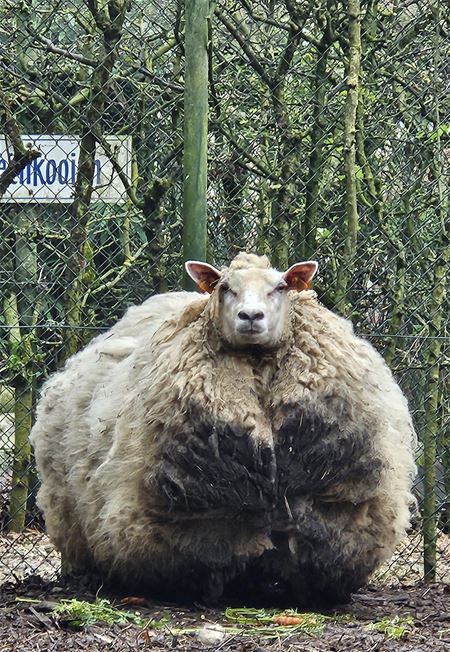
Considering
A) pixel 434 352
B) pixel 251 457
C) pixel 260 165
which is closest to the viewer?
pixel 251 457

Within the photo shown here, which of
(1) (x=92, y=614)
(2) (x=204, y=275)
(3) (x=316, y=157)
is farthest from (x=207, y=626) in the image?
(3) (x=316, y=157)

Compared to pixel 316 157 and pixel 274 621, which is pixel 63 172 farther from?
pixel 274 621

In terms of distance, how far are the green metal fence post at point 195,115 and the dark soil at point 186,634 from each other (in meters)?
2.13

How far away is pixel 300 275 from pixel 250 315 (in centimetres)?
53

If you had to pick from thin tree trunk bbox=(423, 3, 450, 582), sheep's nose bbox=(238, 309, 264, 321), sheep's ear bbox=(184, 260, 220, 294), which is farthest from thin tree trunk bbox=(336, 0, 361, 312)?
sheep's nose bbox=(238, 309, 264, 321)

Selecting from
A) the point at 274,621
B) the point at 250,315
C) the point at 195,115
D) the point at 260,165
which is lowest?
the point at 274,621

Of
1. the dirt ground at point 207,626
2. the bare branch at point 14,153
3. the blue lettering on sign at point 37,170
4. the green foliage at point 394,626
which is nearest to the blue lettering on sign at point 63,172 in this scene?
the blue lettering on sign at point 37,170

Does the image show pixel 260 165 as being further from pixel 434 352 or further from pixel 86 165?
pixel 434 352

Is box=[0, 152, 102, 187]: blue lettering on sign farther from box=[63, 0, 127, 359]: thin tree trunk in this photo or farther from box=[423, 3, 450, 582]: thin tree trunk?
box=[423, 3, 450, 582]: thin tree trunk

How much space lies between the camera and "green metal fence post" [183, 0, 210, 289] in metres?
7.14

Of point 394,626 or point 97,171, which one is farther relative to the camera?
point 97,171

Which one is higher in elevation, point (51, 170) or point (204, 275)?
point (51, 170)

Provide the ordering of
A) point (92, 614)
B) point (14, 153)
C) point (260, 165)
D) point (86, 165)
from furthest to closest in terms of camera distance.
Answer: point (260, 165) → point (86, 165) → point (14, 153) → point (92, 614)

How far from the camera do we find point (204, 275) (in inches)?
242
